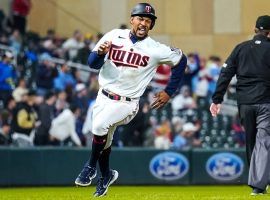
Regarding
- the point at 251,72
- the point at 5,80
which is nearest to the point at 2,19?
the point at 5,80

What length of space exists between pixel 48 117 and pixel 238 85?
8.28 meters

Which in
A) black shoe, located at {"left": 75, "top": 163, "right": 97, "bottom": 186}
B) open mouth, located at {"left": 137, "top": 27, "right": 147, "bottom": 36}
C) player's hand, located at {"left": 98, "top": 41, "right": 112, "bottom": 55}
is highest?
open mouth, located at {"left": 137, "top": 27, "right": 147, "bottom": 36}

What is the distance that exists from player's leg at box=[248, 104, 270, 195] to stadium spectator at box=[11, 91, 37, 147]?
834cm

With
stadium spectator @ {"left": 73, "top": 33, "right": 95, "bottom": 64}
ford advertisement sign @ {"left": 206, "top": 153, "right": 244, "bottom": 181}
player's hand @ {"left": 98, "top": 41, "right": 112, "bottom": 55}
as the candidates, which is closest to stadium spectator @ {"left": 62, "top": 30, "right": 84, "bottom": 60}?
stadium spectator @ {"left": 73, "top": 33, "right": 95, "bottom": 64}

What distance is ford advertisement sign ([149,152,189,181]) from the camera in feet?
63.2

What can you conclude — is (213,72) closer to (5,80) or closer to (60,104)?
(60,104)

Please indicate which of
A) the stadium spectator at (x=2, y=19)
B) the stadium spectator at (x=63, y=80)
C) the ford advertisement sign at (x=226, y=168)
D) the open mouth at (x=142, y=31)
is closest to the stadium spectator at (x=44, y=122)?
the stadium spectator at (x=63, y=80)

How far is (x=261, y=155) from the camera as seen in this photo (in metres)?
11.4

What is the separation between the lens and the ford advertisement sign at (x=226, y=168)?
19469 mm

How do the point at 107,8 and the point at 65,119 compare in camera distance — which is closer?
the point at 65,119

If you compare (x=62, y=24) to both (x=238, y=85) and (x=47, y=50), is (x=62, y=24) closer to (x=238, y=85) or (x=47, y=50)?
(x=47, y=50)

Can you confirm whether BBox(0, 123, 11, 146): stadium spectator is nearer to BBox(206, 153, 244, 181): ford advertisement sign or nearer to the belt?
BBox(206, 153, 244, 181): ford advertisement sign

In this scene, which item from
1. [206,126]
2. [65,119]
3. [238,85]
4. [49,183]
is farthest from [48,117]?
[238,85]

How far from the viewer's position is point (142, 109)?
20016 mm
